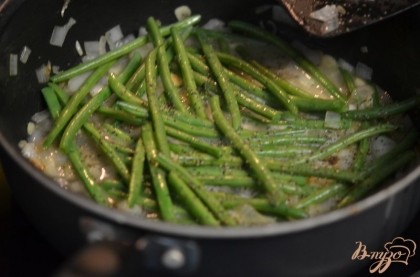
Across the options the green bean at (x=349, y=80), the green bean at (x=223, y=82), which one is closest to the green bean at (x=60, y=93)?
the green bean at (x=223, y=82)

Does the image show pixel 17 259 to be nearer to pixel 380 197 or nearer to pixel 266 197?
pixel 266 197

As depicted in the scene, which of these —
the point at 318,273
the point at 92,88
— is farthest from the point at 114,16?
the point at 318,273

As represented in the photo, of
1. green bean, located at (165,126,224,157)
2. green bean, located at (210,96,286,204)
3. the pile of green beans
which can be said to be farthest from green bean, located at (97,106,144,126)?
green bean, located at (210,96,286,204)

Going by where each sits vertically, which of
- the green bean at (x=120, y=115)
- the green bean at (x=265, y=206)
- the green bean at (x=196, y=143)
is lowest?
the green bean at (x=265, y=206)

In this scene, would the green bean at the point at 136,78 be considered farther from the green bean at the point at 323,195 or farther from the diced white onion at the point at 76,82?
the green bean at the point at 323,195

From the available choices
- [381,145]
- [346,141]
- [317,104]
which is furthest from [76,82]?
[381,145]

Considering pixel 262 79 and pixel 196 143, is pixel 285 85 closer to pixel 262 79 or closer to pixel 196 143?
pixel 262 79

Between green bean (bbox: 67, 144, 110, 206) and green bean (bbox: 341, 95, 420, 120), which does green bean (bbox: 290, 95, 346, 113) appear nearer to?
green bean (bbox: 341, 95, 420, 120)

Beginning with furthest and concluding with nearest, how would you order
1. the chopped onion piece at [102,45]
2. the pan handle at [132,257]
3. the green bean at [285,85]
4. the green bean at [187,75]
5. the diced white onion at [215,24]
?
the diced white onion at [215,24] < the chopped onion piece at [102,45] < the green bean at [285,85] < the green bean at [187,75] < the pan handle at [132,257]
